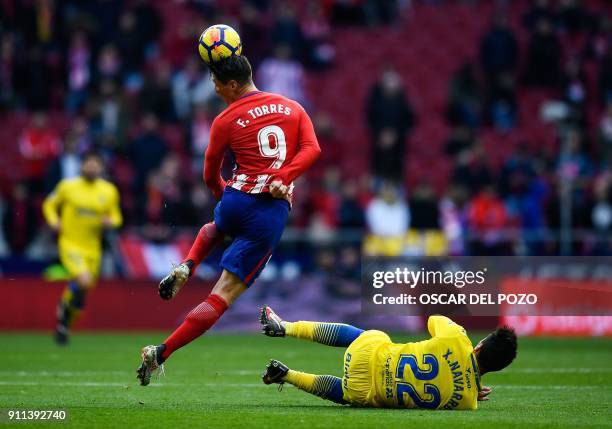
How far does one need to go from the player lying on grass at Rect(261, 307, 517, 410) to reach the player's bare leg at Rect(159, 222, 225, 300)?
2.58 feet

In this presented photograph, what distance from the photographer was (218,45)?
10.2 m

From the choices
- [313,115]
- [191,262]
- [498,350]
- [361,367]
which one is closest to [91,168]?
[191,262]

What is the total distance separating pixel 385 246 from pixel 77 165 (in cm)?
552

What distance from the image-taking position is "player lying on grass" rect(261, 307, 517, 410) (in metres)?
9.21

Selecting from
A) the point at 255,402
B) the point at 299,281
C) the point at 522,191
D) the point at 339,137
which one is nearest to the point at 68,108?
the point at 339,137

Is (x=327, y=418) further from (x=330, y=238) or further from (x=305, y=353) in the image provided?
(x=330, y=238)

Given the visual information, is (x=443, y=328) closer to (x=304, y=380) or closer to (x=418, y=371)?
(x=418, y=371)

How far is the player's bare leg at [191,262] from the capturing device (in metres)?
9.88

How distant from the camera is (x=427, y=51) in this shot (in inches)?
1104

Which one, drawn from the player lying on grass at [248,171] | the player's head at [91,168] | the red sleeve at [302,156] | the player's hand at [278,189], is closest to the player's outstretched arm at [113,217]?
the player's head at [91,168]

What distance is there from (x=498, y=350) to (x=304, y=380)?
5.10 feet

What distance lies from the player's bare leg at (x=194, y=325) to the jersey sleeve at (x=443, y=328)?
169cm

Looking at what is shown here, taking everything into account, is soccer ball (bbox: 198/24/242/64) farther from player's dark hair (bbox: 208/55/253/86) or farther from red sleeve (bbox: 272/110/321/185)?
red sleeve (bbox: 272/110/321/185)

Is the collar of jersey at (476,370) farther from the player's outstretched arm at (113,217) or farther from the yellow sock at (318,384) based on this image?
the player's outstretched arm at (113,217)
